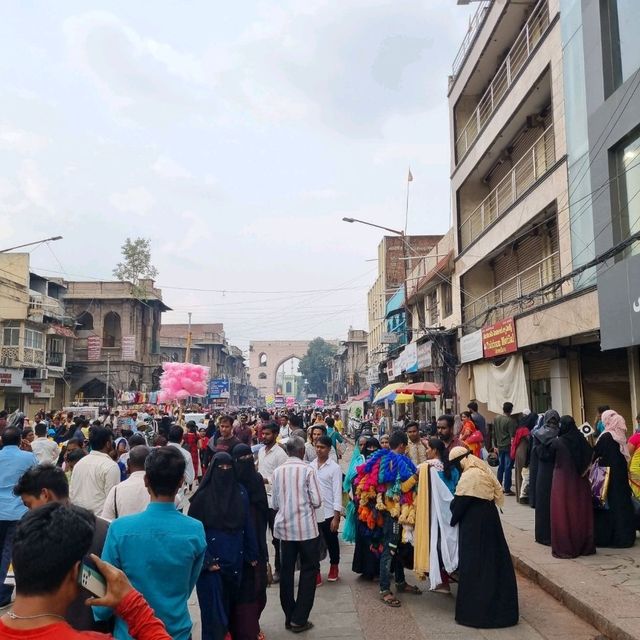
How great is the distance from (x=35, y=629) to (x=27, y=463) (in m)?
4.78

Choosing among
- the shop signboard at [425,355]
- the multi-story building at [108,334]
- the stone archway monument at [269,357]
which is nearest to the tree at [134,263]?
the multi-story building at [108,334]

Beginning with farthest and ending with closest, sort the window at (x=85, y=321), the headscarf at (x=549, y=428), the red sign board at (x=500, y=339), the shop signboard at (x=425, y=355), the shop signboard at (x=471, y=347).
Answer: the window at (x=85, y=321) → the shop signboard at (x=425, y=355) → the shop signboard at (x=471, y=347) → the red sign board at (x=500, y=339) → the headscarf at (x=549, y=428)

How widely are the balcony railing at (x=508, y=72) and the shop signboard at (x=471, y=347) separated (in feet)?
21.5

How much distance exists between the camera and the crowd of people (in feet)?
6.47

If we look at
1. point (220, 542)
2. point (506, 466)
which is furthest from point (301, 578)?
point (506, 466)

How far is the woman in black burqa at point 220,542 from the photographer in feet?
13.4

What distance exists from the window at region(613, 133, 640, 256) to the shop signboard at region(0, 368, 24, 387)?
29.7 m

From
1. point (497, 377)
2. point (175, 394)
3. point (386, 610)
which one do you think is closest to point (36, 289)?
point (175, 394)

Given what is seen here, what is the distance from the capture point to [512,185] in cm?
1759

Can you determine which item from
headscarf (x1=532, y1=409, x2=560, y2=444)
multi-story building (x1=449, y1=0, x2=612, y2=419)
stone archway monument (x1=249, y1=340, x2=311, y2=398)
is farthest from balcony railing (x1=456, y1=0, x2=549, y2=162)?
stone archway monument (x1=249, y1=340, x2=311, y2=398)

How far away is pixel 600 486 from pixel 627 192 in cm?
597

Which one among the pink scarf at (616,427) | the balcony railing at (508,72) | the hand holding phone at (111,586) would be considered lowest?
the hand holding phone at (111,586)

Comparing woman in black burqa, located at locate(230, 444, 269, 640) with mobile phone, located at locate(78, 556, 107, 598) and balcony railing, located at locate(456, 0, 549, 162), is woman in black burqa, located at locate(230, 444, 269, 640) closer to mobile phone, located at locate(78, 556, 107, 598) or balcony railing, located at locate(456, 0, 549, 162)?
mobile phone, located at locate(78, 556, 107, 598)

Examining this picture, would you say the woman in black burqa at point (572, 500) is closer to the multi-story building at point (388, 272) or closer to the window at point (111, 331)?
the multi-story building at point (388, 272)
